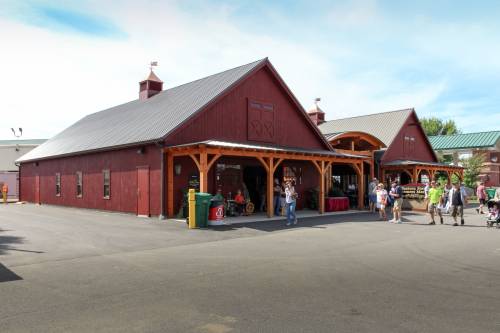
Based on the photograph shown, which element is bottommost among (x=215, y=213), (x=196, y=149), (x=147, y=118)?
(x=215, y=213)

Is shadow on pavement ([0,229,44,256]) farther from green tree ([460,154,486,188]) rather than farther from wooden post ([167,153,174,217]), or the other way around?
green tree ([460,154,486,188])

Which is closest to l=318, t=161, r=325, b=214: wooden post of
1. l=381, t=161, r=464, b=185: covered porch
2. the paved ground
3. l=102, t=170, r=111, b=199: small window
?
the paved ground

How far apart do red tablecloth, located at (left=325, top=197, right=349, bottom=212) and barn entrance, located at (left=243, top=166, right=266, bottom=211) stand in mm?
3287

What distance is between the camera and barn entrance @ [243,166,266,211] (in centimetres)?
2238

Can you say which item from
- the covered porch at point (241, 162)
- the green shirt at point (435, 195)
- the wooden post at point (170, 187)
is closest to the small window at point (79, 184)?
the covered porch at point (241, 162)

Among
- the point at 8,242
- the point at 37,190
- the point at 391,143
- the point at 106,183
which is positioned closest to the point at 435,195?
the point at 391,143

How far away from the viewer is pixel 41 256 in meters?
9.39

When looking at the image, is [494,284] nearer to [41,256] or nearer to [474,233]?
[474,233]

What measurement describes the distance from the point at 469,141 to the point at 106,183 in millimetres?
40063

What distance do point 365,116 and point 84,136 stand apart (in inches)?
868

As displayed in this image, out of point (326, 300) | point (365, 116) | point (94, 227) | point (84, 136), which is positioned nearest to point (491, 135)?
point (365, 116)

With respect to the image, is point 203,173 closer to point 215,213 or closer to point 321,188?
point 215,213

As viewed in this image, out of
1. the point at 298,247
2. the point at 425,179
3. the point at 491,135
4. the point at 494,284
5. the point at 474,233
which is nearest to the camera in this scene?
the point at 494,284

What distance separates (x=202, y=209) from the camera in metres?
15.0
